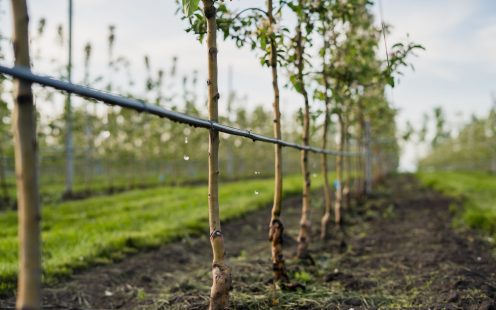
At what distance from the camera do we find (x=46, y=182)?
20750 millimetres

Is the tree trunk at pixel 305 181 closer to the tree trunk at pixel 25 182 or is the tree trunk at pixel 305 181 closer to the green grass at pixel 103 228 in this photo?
the green grass at pixel 103 228

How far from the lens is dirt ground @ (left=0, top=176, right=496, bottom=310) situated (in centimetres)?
351

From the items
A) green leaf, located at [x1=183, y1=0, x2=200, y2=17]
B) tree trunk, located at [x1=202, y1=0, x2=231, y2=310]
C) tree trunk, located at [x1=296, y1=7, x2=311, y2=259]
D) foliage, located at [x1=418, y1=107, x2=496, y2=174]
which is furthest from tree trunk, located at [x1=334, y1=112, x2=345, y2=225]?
foliage, located at [x1=418, y1=107, x2=496, y2=174]

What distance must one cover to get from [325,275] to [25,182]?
348cm

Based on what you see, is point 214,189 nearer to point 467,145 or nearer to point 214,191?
point 214,191

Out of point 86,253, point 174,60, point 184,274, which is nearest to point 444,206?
point 184,274

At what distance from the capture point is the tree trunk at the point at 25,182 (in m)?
1.52

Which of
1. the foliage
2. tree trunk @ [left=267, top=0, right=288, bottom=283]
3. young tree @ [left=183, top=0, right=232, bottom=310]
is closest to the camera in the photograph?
young tree @ [left=183, top=0, right=232, bottom=310]

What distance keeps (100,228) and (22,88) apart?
19.2ft

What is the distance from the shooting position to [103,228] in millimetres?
7031

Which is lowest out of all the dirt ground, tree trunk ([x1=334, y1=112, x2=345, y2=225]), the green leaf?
the dirt ground

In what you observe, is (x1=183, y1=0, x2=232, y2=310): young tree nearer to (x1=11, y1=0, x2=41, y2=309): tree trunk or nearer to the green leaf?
the green leaf

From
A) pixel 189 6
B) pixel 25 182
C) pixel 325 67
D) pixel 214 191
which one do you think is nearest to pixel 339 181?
pixel 325 67

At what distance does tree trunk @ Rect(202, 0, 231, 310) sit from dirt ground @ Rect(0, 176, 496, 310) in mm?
522
